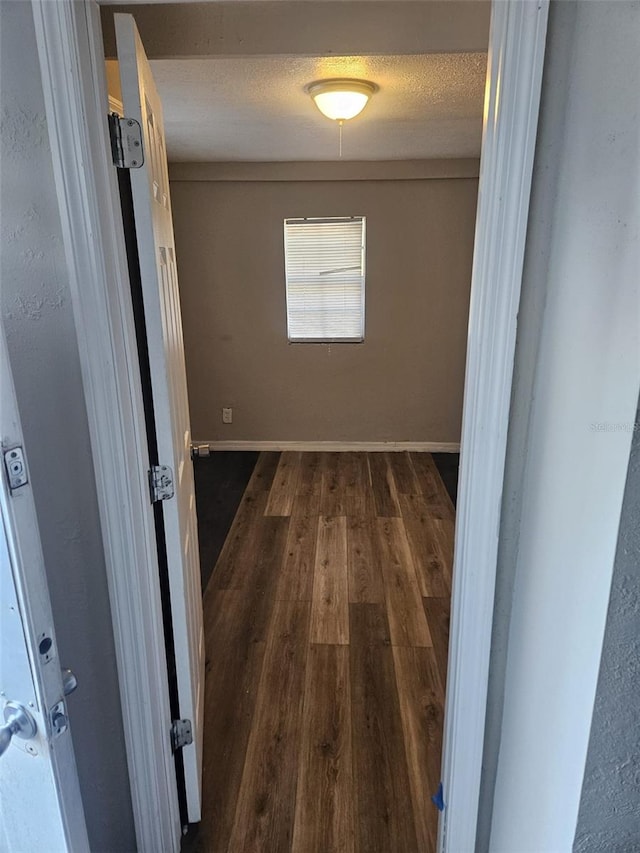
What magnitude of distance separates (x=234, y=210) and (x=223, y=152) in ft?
1.91

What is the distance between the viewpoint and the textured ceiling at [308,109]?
Answer: 201 cm

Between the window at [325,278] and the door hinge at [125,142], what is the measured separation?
10.7 feet

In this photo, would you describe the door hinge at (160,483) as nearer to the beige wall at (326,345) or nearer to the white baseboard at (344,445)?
the beige wall at (326,345)

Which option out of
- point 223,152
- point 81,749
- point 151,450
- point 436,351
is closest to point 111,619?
point 81,749

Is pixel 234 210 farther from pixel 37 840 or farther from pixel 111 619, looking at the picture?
pixel 37 840

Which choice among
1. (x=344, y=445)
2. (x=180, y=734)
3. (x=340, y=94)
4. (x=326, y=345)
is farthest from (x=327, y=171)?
(x=180, y=734)

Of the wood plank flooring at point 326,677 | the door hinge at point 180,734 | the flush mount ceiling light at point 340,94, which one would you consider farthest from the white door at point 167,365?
the flush mount ceiling light at point 340,94

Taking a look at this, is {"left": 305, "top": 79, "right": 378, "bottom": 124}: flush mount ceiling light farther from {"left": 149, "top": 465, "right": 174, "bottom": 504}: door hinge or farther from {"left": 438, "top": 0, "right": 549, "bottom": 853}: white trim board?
{"left": 149, "top": 465, "right": 174, "bottom": 504}: door hinge

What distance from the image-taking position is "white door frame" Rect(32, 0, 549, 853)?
0.92 m

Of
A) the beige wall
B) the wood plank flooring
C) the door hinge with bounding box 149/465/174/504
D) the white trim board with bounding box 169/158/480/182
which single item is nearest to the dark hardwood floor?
the wood plank flooring

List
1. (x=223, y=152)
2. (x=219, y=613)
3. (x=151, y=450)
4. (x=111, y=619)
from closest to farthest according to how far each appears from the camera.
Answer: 1. (x=111, y=619)
2. (x=151, y=450)
3. (x=219, y=613)
4. (x=223, y=152)

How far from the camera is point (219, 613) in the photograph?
8.17 ft

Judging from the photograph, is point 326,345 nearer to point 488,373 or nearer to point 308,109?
point 308,109

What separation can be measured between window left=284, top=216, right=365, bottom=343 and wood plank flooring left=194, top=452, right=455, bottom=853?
1.58m
